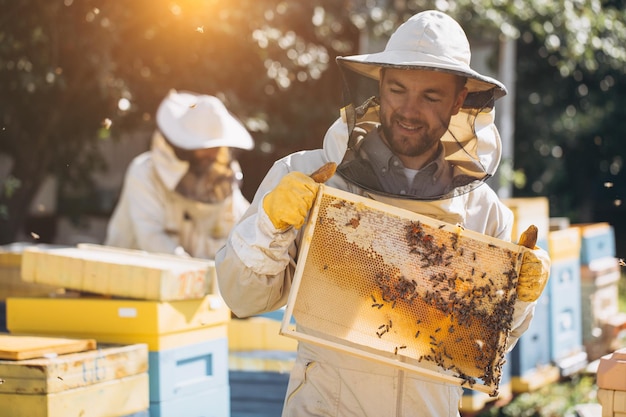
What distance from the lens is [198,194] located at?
559 cm

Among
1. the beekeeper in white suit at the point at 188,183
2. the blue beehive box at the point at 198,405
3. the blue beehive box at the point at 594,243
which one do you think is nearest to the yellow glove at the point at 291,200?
the blue beehive box at the point at 198,405

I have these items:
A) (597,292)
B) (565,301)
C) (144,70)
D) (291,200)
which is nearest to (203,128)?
(144,70)

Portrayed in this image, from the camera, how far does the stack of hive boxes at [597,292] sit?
6371mm

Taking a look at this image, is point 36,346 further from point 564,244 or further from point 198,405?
point 564,244

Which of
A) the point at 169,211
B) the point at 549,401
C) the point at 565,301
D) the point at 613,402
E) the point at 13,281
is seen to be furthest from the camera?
the point at 549,401

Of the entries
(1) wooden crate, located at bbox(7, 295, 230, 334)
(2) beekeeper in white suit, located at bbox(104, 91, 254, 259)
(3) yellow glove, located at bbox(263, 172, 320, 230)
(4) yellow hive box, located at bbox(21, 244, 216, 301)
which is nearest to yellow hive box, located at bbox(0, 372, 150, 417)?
(1) wooden crate, located at bbox(7, 295, 230, 334)

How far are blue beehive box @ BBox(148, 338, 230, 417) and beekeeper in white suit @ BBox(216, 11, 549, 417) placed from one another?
1024 millimetres

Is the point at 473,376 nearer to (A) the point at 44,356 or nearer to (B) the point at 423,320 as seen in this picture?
(B) the point at 423,320

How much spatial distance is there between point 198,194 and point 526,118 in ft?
21.2

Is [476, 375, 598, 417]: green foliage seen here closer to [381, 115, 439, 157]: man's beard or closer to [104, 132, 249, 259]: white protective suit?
[104, 132, 249, 259]: white protective suit

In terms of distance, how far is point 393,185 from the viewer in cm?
257

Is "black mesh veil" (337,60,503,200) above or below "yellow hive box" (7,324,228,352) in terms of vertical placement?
above

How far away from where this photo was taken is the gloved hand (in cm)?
250

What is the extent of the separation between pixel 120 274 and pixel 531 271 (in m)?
1.73
